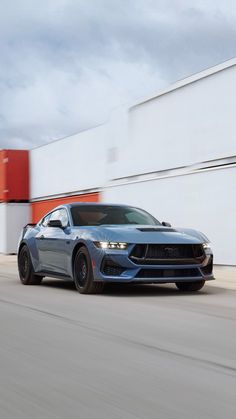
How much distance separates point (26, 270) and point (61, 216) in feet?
4.49

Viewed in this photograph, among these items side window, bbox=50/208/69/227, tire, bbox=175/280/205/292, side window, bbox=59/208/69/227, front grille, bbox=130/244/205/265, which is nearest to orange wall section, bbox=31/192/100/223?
side window, bbox=50/208/69/227

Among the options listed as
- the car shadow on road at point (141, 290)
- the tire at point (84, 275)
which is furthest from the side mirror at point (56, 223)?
the car shadow on road at point (141, 290)

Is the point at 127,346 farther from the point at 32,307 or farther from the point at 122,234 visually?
the point at 122,234

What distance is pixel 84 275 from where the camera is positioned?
10.4 meters

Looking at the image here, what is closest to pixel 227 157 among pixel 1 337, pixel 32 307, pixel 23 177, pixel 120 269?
pixel 120 269

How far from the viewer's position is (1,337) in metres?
6.83

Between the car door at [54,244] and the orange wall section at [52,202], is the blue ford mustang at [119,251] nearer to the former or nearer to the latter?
the car door at [54,244]

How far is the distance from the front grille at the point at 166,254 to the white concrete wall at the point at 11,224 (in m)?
20.0

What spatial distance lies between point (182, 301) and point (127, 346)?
342 centimetres

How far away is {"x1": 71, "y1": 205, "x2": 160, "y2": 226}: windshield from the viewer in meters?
11.2

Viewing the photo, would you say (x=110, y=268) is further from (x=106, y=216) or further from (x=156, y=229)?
(x=106, y=216)

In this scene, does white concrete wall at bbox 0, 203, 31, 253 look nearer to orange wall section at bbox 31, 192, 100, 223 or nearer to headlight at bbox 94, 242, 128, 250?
orange wall section at bbox 31, 192, 100, 223

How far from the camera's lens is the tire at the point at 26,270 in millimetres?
12297

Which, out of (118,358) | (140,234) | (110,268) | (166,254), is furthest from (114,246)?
(118,358)
